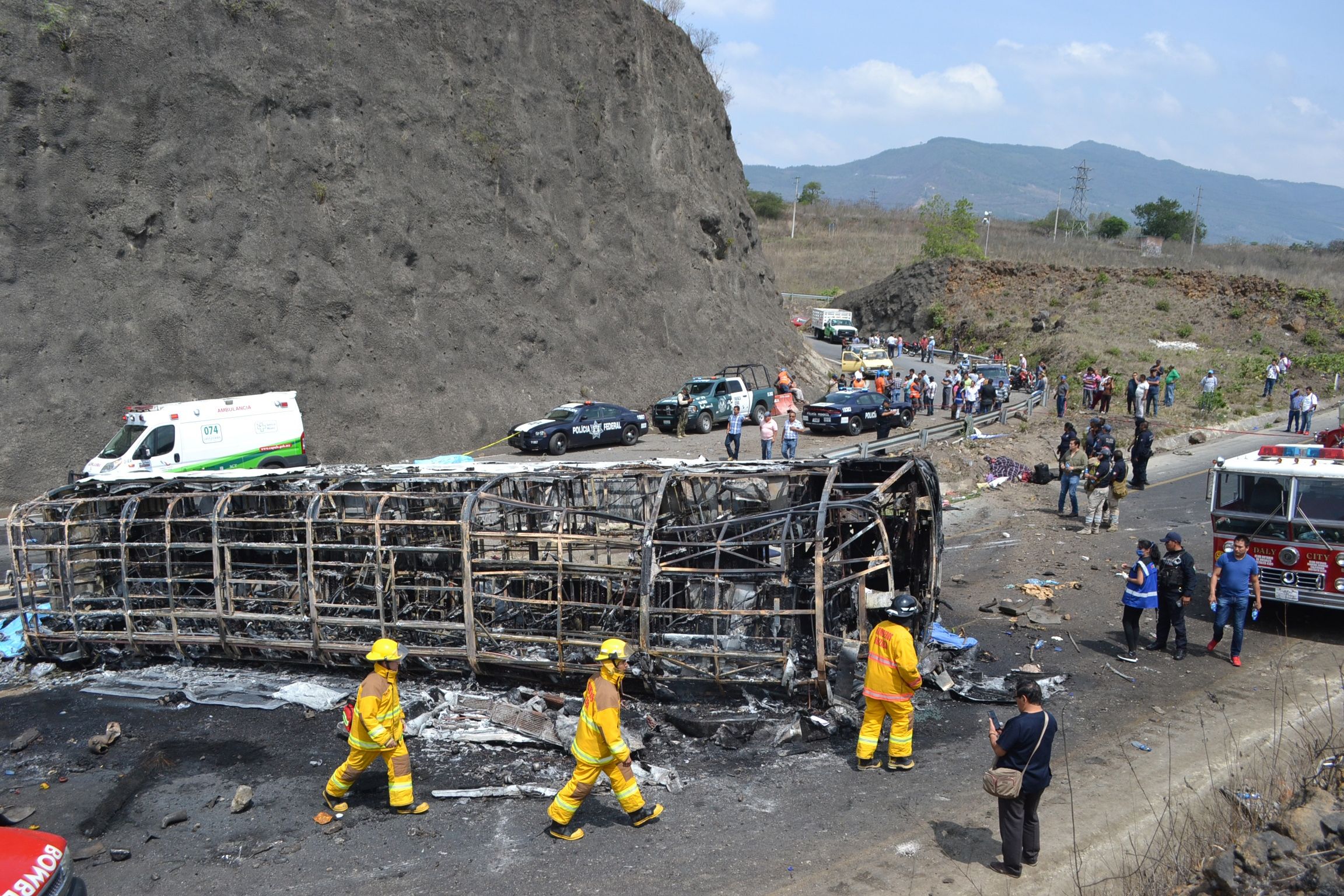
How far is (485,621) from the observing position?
1088cm

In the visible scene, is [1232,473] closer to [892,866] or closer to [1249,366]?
[892,866]

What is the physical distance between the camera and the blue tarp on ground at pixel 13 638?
37.0 feet

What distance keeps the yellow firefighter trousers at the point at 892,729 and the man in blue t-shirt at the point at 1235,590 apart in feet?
16.6

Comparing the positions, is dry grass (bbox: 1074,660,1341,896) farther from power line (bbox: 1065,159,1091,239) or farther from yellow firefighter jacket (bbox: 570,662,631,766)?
power line (bbox: 1065,159,1091,239)

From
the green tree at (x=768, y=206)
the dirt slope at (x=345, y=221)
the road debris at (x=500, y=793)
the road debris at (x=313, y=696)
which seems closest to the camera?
the road debris at (x=500, y=793)

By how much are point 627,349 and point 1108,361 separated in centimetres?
2173

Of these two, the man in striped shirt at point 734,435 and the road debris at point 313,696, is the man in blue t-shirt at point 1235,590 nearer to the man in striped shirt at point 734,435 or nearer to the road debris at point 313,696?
the road debris at point 313,696

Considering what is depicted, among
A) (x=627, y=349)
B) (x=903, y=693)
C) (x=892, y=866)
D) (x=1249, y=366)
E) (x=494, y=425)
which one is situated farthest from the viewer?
(x=1249, y=366)

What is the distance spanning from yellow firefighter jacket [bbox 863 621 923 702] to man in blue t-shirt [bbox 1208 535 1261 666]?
5096 millimetres

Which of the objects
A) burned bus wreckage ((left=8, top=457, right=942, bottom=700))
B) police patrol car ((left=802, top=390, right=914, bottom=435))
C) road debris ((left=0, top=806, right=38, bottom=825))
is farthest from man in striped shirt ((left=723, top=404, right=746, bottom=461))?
road debris ((left=0, top=806, right=38, bottom=825))

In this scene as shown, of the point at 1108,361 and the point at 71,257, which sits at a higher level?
the point at 71,257

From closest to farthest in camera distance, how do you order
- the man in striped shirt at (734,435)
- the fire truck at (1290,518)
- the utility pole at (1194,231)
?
the fire truck at (1290,518) → the man in striped shirt at (734,435) → the utility pole at (1194,231)

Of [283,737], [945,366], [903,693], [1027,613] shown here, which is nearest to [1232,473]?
[1027,613]

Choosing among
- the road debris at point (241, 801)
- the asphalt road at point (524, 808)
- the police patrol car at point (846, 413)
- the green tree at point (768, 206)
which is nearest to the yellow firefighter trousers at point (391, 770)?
the asphalt road at point (524, 808)
